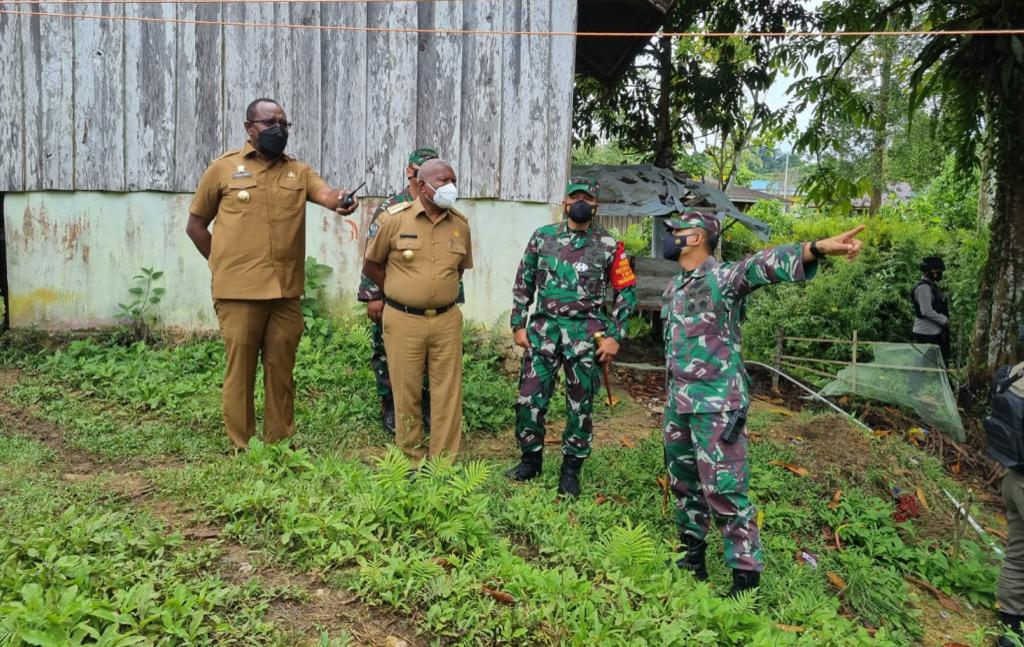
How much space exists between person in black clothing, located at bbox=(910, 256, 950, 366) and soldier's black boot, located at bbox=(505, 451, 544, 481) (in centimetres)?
558

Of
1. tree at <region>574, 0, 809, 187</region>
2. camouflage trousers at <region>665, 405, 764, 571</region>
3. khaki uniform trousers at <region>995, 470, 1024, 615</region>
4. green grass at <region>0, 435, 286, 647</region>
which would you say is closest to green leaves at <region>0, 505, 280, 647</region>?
green grass at <region>0, 435, 286, 647</region>

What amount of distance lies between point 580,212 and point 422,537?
212cm

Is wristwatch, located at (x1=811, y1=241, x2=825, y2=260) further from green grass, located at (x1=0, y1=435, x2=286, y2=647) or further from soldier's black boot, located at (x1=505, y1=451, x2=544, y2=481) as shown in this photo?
green grass, located at (x1=0, y1=435, x2=286, y2=647)

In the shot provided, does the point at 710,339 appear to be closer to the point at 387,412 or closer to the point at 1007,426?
the point at 1007,426

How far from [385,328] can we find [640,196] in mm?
4628

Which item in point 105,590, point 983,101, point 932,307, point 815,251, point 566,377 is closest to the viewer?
point 105,590

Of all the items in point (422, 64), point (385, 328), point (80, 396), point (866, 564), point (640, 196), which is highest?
point (422, 64)

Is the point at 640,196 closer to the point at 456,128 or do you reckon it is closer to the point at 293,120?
the point at 456,128

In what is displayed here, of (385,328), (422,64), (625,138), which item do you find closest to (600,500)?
(385,328)

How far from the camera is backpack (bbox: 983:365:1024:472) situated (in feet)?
12.2

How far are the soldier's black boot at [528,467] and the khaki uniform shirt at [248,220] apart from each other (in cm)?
169

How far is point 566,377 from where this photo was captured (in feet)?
14.9

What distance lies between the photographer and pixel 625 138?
41.3 ft

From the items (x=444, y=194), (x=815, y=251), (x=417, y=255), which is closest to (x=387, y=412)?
(x=417, y=255)
